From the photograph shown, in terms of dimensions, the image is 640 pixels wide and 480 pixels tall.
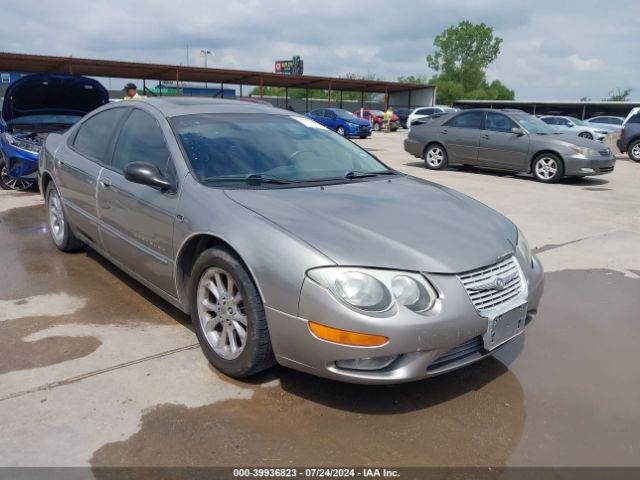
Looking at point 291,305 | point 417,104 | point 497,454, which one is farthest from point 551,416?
point 417,104

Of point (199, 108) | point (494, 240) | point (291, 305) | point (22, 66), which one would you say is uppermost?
point (22, 66)

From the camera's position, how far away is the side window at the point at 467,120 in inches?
463

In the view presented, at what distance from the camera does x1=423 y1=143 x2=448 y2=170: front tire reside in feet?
41.0

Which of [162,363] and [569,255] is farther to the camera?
[569,255]

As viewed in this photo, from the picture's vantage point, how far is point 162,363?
3.10 meters

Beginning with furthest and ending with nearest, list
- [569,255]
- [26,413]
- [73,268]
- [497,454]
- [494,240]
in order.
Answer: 1. [569,255]
2. [73,268]
3. [494,240]
4. [26,413]
5. [497,454]

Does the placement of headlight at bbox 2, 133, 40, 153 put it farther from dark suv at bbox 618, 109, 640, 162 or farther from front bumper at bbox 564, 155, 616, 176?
dark suv at bbox 618, 109, 640, 162

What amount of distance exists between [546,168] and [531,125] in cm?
112

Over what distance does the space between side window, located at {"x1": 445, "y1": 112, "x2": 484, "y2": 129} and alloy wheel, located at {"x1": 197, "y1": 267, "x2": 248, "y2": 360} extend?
10.1 m

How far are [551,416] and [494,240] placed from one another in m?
0.95

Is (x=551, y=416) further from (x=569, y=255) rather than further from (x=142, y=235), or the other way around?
(x=569, y=255)

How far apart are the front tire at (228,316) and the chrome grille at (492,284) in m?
1.03

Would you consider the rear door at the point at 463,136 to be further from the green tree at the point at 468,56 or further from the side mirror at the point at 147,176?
the green tree at the point at 468,56

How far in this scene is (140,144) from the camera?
376cm
